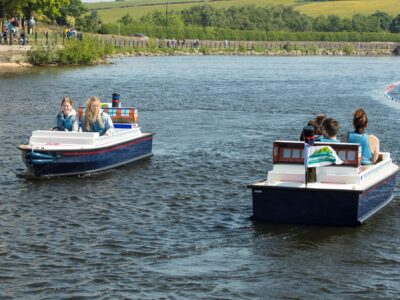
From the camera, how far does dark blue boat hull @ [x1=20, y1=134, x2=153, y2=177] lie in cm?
2038

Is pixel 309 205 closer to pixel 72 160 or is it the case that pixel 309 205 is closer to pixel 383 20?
pixel 72 160

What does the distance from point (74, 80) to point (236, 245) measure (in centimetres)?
4029

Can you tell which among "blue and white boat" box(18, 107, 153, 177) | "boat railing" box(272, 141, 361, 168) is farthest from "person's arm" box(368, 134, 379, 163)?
"blue and white boat" box(18, 107, 153, 177)

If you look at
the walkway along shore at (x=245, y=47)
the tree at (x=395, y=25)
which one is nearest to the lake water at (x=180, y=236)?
the walkway along shore at (x=245, y=47)

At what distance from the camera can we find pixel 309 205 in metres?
15.9

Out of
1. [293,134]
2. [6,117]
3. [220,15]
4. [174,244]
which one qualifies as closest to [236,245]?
[174,244]

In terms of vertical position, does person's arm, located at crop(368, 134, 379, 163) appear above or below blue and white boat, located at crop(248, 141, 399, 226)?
above

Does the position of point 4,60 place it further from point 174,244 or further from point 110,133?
point 174,244

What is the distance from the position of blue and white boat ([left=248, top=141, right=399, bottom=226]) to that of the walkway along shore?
8721cm

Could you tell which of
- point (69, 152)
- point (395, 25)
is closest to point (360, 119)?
point (69, 152)

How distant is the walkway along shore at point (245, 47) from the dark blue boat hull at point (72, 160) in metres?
81.2

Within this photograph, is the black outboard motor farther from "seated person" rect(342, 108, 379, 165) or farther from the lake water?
"seated person" rect(342, 108, 379, 165)

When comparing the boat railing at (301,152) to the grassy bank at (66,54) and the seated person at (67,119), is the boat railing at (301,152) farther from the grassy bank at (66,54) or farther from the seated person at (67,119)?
the grassy bank at (66,54)

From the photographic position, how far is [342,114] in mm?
37031
